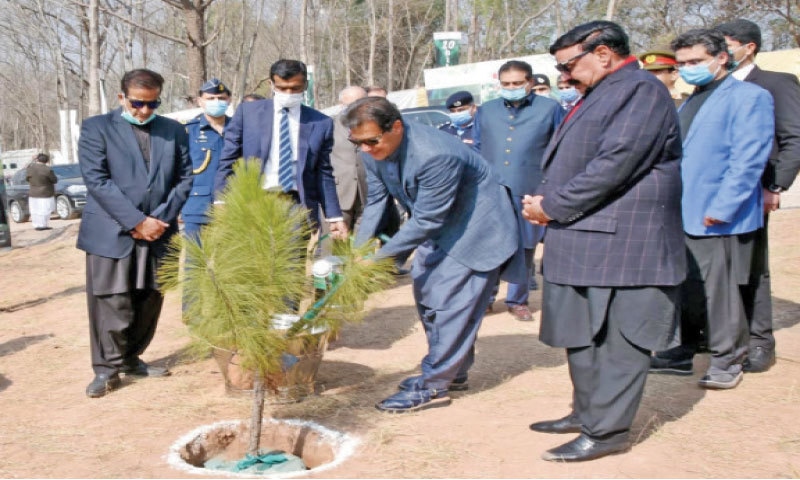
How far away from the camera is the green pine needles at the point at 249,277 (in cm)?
310

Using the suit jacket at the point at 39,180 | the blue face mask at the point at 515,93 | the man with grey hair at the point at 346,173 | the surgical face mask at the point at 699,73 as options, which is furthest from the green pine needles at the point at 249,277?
the suit jacket at the point at 39,180

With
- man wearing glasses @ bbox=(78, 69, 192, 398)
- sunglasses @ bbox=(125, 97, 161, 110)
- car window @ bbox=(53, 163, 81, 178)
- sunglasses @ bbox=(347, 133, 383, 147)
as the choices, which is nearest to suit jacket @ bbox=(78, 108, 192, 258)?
man wearing glasses @ bbox=(78, 69, 192, 398)

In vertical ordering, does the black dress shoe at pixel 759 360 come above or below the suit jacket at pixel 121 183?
below

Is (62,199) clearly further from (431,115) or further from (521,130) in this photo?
(521,130)

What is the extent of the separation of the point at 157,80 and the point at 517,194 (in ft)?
8.54

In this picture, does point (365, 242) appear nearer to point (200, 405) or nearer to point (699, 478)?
point (200, 405)

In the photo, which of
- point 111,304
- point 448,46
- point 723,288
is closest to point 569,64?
point 723,288

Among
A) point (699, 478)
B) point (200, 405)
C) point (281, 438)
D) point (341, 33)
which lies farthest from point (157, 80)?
point (341, 33)

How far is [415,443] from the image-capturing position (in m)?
3.46

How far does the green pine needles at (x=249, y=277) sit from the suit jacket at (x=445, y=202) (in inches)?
19.4

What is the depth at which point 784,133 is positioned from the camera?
14.0 feet

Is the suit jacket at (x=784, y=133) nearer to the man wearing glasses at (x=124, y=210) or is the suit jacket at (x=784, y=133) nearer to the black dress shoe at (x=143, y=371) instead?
the man wearing glasses at (x=124, y=210)

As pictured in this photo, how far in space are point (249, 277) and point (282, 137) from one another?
1.59 meters

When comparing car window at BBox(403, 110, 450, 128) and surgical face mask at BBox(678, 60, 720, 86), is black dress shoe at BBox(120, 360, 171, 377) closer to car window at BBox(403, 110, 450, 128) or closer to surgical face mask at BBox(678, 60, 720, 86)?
surgical face mask at BBox(678, 60, 720, 86)
